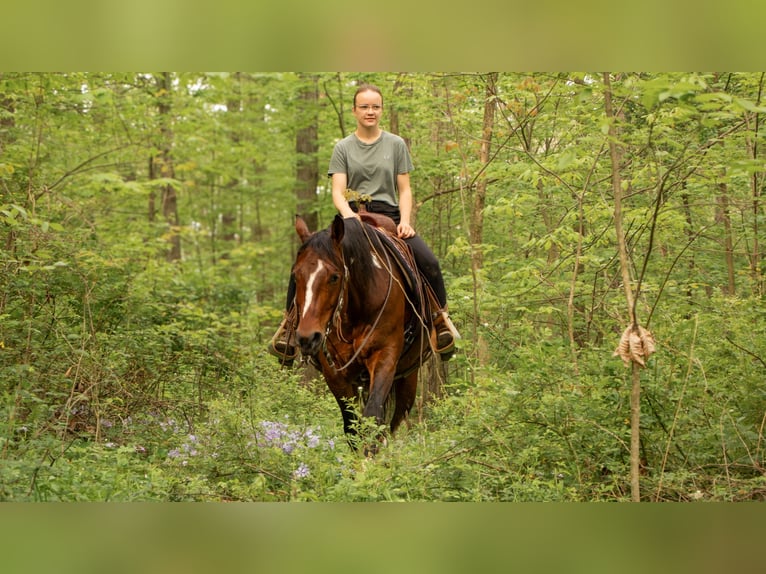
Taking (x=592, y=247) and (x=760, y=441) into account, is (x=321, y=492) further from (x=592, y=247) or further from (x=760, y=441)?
(x=592, y=247)

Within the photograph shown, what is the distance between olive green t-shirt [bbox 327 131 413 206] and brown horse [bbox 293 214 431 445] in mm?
385

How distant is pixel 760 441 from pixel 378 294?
3264 millimetres

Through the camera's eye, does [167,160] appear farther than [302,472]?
Yes

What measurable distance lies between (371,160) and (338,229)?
1156 millimetres

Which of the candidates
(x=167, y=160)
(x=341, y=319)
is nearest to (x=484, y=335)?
(x=341, y=319)

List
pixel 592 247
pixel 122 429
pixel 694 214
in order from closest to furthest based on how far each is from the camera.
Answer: pixel 122 429
pixel 592 247
pixel 694 214

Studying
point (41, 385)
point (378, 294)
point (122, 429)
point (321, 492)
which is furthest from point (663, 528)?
point (41, 385)

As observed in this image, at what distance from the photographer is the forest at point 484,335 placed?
5582 millimetres

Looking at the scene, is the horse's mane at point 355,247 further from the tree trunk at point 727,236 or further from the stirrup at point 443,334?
the tree trunk at point 727,236

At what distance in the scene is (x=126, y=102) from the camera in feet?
50.5

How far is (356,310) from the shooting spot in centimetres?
715

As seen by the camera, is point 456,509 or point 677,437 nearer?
point 456,509

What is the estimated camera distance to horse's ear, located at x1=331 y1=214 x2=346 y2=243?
660 cm

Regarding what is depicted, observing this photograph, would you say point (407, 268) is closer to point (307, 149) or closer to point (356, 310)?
point (356, 310)
